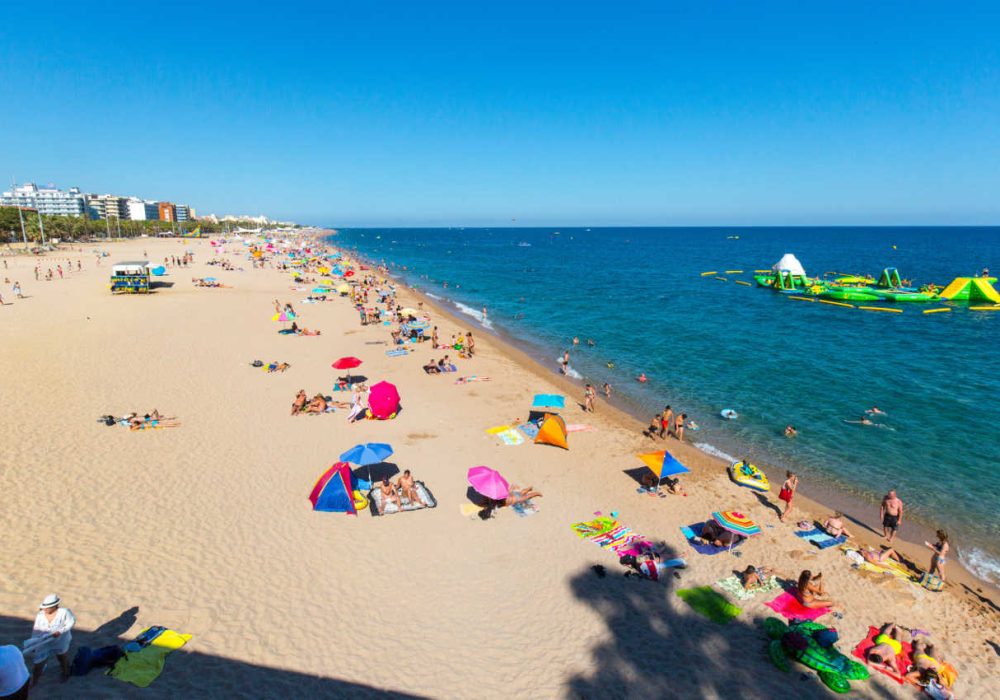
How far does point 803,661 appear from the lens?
294 inches

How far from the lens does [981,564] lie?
1080 cm

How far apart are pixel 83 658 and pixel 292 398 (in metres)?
11.8

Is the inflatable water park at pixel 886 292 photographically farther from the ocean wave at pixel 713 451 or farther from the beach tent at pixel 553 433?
the beach tent at pixel 553 433

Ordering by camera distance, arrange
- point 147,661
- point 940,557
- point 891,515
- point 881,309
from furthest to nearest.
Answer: point 881,309
point 891,515
point 940,557
point 147,661

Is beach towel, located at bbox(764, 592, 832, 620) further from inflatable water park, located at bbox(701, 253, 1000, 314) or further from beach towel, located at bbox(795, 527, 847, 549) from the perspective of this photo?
inflatable water park, located at bbox(701, 253, 1000, 314)

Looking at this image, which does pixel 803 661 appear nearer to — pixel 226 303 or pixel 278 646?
pixel 278 646

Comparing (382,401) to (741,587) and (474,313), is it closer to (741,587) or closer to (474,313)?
(741,587)

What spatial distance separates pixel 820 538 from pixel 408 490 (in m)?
9.64

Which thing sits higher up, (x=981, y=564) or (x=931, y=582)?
(x=931, y=582)

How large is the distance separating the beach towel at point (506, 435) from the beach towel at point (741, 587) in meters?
7.06

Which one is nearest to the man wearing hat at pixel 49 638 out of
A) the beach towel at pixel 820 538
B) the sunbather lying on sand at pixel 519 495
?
the sunbather lying on sand at pixel 519 495

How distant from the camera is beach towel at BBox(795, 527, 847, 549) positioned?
35.4 feet

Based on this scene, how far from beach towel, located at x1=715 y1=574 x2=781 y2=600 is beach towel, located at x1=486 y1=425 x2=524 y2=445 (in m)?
7.06

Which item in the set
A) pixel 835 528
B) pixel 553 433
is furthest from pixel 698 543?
pixel 553 433
